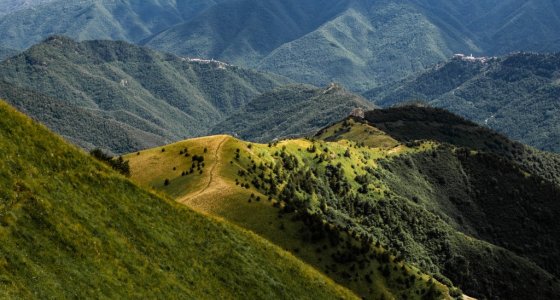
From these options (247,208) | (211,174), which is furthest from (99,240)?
(211,174)

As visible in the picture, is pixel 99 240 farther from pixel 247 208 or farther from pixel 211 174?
pixel 211 174

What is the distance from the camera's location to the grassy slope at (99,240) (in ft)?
154

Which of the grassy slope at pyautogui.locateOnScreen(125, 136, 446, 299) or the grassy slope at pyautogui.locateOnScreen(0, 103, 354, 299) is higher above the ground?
the grassy slope at pyautogui.locateOnScreen(0, 103, 354, 299)

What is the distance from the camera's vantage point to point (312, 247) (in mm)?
124312

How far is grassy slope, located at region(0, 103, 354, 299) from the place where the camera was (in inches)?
1849

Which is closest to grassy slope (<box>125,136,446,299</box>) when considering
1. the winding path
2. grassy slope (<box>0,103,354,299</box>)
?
the winding path

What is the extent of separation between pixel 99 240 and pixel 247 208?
7759 cm

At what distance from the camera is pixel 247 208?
132m

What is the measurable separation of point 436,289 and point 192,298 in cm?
9114

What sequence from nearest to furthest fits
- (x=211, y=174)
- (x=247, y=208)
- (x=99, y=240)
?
(x=99, y=240) < (x=247, y=208) < (x=211, y=174)

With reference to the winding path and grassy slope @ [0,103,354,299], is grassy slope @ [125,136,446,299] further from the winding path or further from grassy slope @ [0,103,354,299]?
grassy slope @ [0,103,354,299]

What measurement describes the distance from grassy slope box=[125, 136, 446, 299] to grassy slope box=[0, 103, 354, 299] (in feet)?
104

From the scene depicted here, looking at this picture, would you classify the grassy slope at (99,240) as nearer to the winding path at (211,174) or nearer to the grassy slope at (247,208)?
the grassy slope at (247,208)

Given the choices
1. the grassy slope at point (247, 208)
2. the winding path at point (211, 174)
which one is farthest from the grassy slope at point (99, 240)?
the winding path at point (211, 174)
